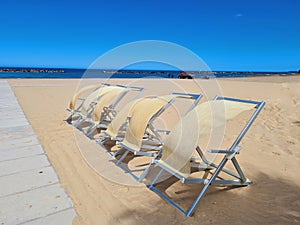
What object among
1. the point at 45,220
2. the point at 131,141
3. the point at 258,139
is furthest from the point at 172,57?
the point at 45,220

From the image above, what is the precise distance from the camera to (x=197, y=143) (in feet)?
8.48

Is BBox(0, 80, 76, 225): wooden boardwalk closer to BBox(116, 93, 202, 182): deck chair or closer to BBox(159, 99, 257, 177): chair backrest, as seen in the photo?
BBox(116, 93, 202, 182): deck chair

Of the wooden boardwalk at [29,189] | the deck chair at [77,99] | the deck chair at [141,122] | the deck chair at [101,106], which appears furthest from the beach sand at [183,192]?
the deck chair at [77,99]

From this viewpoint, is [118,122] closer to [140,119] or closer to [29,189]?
[140,119]

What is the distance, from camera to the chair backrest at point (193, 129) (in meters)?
2.56

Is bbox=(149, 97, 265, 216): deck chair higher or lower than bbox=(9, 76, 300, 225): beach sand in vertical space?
higher

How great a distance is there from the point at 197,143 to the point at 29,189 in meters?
2.06

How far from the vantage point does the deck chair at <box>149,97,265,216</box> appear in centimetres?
247

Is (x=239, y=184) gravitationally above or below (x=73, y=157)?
above

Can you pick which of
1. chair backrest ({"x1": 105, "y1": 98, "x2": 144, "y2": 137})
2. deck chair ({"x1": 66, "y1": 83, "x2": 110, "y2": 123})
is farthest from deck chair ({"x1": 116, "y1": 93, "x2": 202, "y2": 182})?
deck chair ({"x1": 66, "y1": 83, "x2": 110, "y2": 123})

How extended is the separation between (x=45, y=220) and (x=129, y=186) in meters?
1.06

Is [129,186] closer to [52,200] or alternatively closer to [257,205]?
[52,200]

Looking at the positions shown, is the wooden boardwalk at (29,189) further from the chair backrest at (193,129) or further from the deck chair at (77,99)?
the deck chair at (77,99)

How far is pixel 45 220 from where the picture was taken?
2109 millimetres
